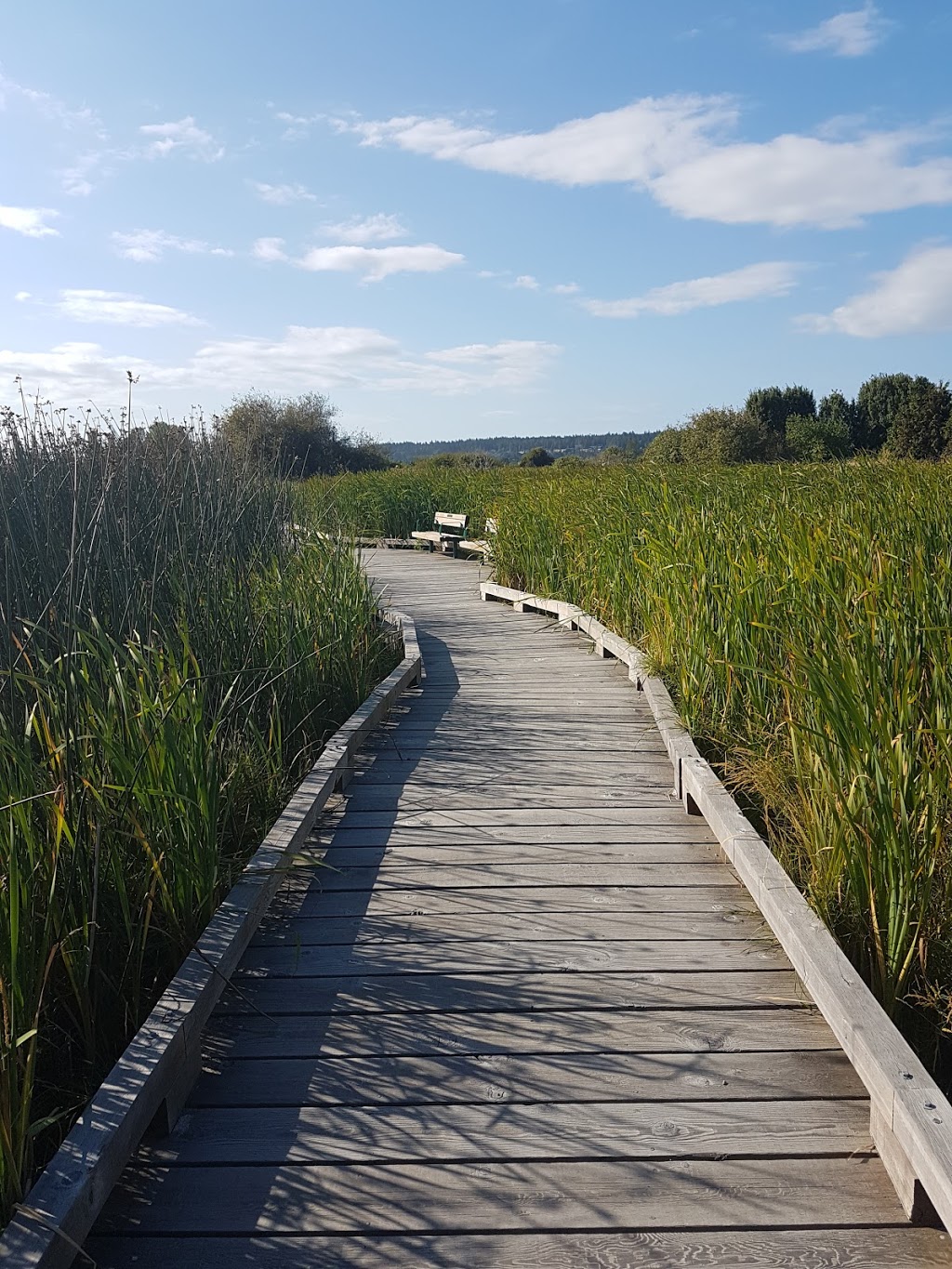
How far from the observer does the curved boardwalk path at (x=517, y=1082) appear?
1.70 m

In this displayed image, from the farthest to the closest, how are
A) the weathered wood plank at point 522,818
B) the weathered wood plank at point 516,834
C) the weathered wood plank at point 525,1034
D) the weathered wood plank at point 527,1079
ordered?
the weathered wood plank at point 522,818
the weathered wood plank at point 516,834
the weathered wood plank at point 525,1034
the weathered wood plank at point 527,1079

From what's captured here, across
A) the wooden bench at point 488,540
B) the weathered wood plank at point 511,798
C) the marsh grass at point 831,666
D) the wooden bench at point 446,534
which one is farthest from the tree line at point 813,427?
the weathered wood plank at point 511,798

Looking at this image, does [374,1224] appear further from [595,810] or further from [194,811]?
[595,810]

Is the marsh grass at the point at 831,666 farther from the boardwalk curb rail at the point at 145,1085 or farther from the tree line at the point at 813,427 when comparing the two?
the tree line at the point at 813,427

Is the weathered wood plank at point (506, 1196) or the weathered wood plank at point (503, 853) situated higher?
the weathered wood plank at point (503, 853)

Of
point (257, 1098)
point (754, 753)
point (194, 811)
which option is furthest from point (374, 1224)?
point (754, 753)

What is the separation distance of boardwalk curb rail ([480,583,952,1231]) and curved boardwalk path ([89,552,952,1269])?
0.09 m

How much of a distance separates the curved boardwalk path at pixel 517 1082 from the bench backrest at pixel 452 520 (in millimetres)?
9724

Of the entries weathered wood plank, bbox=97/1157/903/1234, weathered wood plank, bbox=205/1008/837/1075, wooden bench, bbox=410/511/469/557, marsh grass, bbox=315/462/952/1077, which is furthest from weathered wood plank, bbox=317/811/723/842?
wooden bench, bbox=410/511/469/557

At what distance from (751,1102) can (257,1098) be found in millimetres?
957

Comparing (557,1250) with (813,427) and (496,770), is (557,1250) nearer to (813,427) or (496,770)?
(496,770)

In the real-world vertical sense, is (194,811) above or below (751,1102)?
above

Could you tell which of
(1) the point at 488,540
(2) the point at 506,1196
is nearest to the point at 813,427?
(1) the point at 488,540

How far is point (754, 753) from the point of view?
336 cm
